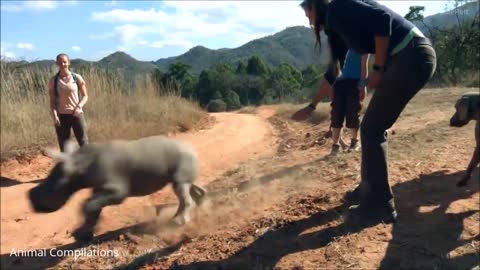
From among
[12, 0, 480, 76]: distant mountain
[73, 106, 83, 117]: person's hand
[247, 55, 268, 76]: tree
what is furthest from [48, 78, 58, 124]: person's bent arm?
[247, 55, 268, 76]: tree

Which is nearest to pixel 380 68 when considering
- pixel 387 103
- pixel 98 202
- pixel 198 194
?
pixel 387 103

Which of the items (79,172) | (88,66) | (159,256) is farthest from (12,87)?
(159,256)

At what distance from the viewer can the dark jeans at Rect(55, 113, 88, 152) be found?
25.3 ft

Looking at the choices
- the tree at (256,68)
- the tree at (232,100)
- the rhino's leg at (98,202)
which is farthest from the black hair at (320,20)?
the tree at (256,68)

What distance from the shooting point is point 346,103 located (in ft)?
22.7

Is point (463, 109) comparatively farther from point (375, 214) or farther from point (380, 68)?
point (380, 68)

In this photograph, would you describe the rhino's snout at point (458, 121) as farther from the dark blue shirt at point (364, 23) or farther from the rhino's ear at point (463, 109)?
the dark blue shirt at point (364, 23)

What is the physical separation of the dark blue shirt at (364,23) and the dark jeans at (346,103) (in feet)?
7.97

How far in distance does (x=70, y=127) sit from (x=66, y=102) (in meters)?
0.40

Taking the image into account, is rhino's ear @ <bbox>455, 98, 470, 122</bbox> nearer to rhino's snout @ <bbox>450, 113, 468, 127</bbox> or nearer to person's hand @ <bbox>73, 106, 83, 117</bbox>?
rhino's snout @ <bbox>450, 113, 468, 127</bbox>

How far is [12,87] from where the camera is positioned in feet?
33.9

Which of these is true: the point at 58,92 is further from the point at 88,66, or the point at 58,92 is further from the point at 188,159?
the point at 88,66

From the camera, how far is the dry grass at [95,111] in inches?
357

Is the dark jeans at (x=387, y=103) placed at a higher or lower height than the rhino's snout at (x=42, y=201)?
higher
